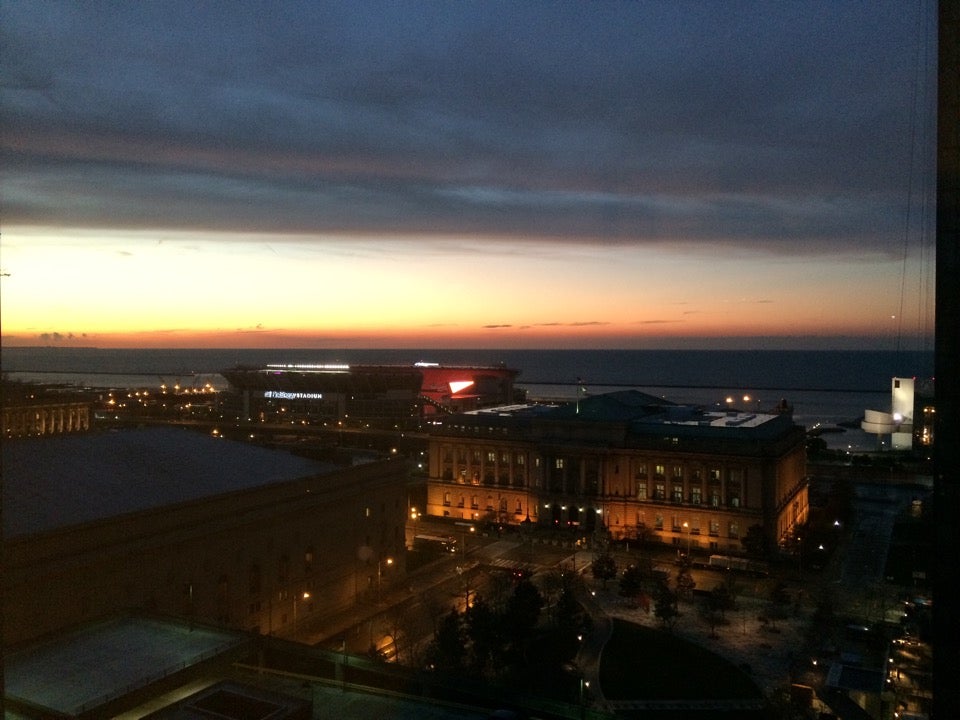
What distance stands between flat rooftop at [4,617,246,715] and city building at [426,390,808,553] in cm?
3595

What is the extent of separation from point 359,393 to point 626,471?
215 ft

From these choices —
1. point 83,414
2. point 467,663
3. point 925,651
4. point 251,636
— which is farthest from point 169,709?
point 83,414

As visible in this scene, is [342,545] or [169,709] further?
[342,545]

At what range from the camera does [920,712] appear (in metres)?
23.4

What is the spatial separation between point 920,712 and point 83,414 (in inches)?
3848

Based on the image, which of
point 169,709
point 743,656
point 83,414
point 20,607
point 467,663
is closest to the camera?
point 169,709

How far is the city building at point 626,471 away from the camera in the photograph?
51.1 meters

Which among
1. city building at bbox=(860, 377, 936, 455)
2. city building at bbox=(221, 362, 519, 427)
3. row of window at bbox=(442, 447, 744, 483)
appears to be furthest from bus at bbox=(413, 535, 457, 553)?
city building at bbox=(221, 362, 519, 427)

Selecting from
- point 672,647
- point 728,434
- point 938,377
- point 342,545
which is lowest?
point 672,647

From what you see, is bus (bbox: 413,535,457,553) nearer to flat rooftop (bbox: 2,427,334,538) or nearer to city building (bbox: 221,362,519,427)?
flat rooftop (bbox: 2,427,334,538)

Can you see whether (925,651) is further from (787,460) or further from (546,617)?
(787,460)

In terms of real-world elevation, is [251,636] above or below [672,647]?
above

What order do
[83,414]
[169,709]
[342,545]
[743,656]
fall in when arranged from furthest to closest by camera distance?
[83,414]
[342,545]
[743,656]
[169,709]

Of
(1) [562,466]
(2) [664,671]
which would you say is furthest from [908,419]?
(2) [664,671]
